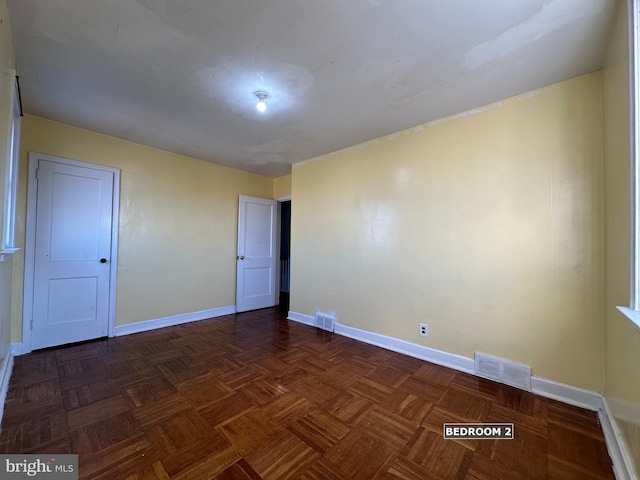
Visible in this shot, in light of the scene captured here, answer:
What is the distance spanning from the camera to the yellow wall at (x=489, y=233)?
6.20 ft

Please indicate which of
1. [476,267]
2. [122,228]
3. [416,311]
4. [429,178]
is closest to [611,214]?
[476,267]

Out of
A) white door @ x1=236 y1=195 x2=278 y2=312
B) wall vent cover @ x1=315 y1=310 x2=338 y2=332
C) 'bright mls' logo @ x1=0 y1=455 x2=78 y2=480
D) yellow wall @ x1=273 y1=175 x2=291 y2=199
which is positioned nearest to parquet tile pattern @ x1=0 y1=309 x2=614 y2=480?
'bright mls' logo @ x1=0 y1=455 x2=78 y2=480

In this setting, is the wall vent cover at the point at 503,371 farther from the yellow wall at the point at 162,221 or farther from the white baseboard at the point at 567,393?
the yellow wall at the point at 162,221

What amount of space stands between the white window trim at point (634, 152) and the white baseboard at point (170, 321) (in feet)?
14.2

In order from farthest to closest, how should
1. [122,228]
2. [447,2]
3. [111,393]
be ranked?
[122,228] → [111,393] → [447,2]

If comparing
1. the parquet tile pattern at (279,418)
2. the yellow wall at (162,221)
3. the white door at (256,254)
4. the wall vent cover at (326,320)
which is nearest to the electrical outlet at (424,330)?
the parquet tile pattern at (279,418)

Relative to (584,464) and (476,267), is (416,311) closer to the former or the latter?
(476,267)

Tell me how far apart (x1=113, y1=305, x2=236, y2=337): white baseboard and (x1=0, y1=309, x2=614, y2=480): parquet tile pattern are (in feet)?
1.75

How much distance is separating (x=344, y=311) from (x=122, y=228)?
3026 mm

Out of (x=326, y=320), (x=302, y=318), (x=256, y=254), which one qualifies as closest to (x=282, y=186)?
(x=256, y=254)

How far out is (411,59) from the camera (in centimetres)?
177

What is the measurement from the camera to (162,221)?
3586mm

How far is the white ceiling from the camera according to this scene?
143 centimetres

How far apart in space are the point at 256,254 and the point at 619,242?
424 cm
